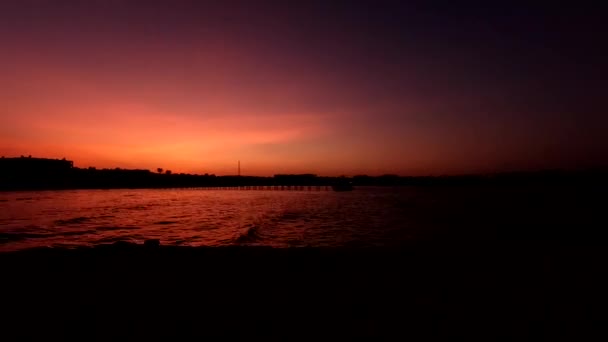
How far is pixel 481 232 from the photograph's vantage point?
2203cm

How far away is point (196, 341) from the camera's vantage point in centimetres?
533

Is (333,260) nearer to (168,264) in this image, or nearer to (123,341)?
(168,264)

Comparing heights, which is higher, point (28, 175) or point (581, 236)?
point (28, 175)

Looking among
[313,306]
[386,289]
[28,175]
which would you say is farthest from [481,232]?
[28,175]

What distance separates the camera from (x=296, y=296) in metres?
7.34

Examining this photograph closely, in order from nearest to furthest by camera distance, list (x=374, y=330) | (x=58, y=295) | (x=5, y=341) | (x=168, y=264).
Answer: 1. (x=5, y=341)
2. (x=374, y=330)
3. (x=58, y=295)
4. (x=168, y=264)

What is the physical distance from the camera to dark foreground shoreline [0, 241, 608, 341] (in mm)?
5742

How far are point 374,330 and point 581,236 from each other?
21342 mm

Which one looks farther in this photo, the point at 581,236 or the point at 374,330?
the point at 581,236

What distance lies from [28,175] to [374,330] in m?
134

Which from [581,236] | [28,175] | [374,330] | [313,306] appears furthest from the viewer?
[28,175]

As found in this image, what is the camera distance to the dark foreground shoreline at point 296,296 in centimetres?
574

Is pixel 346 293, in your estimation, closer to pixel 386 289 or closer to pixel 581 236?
pixel 386 289

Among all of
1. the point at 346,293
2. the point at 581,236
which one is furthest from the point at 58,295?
the point at 581,236
